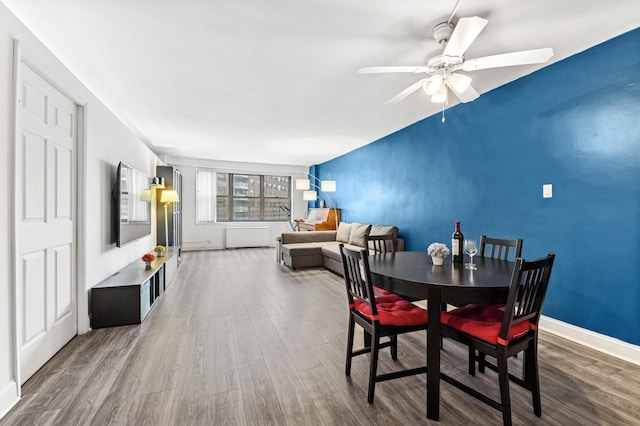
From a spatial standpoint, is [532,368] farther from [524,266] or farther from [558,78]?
[558,78]

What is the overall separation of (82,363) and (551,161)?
4234 millimetres

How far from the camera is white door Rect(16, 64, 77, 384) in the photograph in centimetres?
189

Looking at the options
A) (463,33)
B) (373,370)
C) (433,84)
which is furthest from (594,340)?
(463,33)

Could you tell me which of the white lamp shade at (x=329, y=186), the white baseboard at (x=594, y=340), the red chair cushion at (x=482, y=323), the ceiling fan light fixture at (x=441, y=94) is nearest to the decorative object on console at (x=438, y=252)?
the red chair cushion at (x=482, y=323)

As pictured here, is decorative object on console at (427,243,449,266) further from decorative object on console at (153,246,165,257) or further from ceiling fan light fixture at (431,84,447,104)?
decorative object on console at (153,246,165,257)

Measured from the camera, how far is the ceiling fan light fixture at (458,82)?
2.11 metres

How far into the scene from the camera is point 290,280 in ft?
14.9

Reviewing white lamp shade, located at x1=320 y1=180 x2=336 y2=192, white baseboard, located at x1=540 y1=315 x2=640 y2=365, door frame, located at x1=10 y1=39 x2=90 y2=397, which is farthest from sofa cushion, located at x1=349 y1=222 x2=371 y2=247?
door frame, located at x1=10 y1=39 x2=90 y2=397

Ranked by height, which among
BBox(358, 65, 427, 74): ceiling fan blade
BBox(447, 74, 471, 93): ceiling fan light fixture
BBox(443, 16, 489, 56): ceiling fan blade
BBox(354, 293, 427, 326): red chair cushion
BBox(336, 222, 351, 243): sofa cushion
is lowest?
BBox(354, 293, 427, 326): red chair cushion

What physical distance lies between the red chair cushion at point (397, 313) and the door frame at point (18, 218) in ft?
6.73

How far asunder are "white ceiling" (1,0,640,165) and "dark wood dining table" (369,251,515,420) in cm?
170

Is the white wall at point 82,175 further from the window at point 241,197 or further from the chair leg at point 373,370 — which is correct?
the window at point 241,197

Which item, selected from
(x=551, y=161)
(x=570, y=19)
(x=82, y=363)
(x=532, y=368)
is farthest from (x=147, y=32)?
(x=551, y=161)

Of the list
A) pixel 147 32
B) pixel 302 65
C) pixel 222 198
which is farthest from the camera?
pixel 222 198
